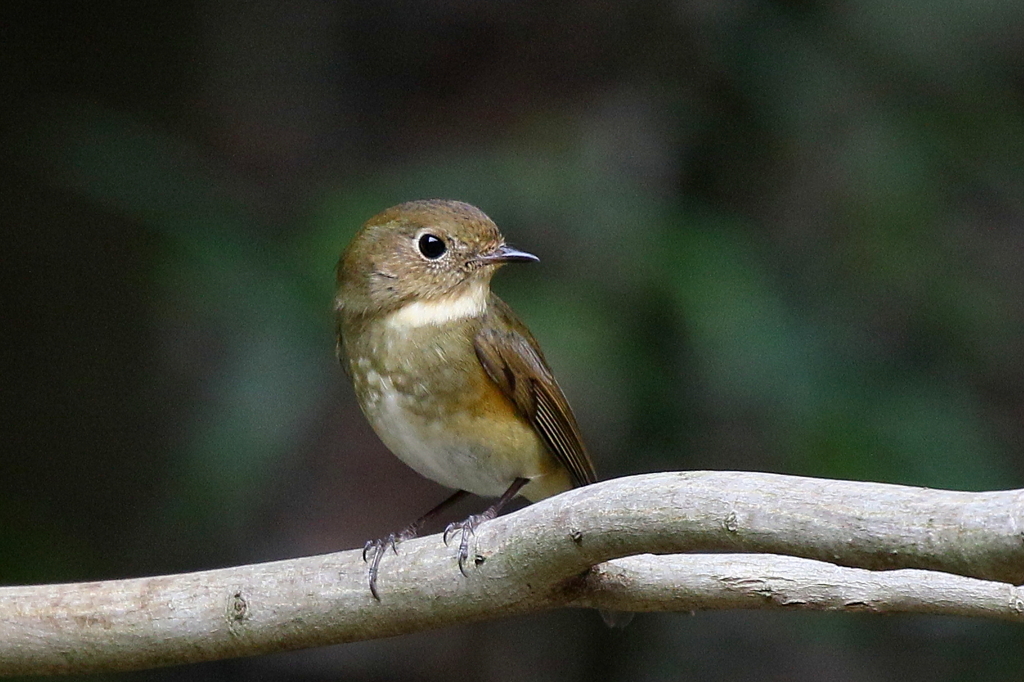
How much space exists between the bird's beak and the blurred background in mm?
324

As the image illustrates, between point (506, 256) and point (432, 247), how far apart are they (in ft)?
0.75

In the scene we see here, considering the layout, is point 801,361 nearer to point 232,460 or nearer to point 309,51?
point 232,460

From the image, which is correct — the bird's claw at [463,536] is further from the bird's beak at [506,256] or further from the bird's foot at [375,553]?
the bird's beak at [506,256]

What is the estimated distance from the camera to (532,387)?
399 cm

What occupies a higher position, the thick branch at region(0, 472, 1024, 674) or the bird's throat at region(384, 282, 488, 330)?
the bird's throat at region(384, 282, 488, 330)

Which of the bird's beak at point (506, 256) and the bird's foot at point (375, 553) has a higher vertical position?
the bird's beak at point (506, 256)

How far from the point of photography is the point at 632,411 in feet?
14.3

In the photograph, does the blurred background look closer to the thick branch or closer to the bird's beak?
the bird's beak

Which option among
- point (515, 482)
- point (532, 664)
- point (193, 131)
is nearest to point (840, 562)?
point (515, 482)

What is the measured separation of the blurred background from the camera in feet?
14.1

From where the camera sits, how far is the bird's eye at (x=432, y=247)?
13.1ft

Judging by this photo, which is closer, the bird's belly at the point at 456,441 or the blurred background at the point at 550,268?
the bird's belly at the point at 456,441

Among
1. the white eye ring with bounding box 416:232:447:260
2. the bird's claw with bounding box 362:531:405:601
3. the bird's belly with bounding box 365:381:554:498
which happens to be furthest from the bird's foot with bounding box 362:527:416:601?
the white eye ring with bounding box 416:232:447:260

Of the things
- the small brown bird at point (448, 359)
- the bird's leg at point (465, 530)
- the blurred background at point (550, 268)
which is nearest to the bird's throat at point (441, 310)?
the small brown bird at point (448, 359)
